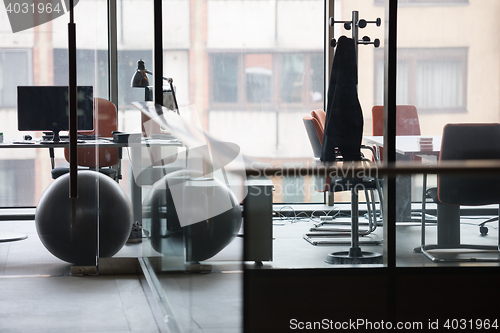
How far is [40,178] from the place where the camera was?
20.8ft

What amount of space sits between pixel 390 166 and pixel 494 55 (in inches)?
119

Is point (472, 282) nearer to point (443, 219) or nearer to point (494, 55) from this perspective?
point (443, 219)

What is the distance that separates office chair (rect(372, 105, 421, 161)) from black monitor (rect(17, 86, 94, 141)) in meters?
2.78

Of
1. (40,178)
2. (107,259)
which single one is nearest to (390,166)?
(107,259)

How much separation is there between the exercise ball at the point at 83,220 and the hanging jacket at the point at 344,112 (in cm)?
154

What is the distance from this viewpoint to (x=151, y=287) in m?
3.80

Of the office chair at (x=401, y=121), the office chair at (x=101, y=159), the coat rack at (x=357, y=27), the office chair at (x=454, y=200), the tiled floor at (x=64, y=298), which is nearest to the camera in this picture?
the office chair at (x=454, y=200)

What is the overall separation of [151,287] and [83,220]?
2.78 ft

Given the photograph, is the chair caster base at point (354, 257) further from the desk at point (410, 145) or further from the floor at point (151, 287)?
the desk at point (410, 145)

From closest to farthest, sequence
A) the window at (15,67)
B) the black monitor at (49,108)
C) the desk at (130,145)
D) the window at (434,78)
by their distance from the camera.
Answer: the desk at (130,145) < the window at (434,78) < the black monitor at (49,108) < the window at (15,67)

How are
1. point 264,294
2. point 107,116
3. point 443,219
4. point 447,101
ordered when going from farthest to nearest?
point 107,116
point 447,101
point 443,219
point 264,294

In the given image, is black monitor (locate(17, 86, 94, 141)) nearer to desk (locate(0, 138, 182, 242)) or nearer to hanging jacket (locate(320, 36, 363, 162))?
desk (locate(0, 138, 182, 242))

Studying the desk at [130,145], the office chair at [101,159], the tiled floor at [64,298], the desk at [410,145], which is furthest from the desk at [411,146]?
the office chair at [101,159]

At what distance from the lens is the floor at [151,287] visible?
7.21 feet
